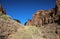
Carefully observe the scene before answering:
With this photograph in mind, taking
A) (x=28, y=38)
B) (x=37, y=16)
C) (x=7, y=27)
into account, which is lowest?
(x=28, y=38)

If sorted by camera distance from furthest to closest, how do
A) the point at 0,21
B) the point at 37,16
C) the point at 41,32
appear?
the point at 37,16 < the point at 41,32 < the point at 0,21

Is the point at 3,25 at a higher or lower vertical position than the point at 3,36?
higher

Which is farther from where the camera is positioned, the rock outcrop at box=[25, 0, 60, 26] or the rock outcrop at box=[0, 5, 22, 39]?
the rock outcrop at box=[25, 0, 60, 26]

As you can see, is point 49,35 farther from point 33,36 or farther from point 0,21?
point 0,21

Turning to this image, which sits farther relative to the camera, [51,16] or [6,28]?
[51,16]

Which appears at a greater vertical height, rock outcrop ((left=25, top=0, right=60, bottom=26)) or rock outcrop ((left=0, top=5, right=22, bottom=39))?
rock outcrop ((left=25, top=0, right=60, bottom=26))

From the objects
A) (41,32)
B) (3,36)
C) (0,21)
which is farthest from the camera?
(41,32)

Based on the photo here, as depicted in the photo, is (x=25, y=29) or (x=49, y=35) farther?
(x=49, y=35)

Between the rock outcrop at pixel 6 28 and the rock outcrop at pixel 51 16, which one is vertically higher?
the rock outcrop at pixel 51 16

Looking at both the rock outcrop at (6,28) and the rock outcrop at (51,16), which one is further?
the rock outcrop at (51,16)

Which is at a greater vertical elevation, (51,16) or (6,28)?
(51,16)

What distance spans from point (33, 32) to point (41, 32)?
Answer: 997 millimetres

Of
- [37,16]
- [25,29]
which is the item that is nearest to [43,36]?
[25,29]

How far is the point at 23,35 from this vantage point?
12.2 metres
